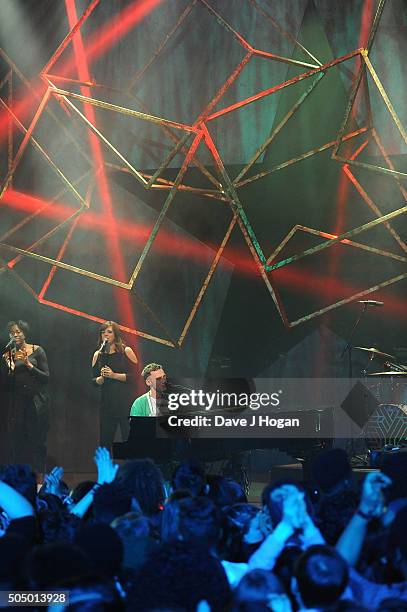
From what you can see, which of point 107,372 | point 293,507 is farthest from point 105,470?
point 107,372

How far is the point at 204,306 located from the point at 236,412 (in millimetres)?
2625

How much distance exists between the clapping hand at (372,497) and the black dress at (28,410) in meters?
6.94

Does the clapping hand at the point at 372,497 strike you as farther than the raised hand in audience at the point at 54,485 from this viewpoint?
No

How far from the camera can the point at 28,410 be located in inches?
375

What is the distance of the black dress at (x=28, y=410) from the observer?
9.35 m

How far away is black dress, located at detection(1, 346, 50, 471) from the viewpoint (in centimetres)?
935

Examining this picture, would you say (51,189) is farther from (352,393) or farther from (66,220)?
(352,393)

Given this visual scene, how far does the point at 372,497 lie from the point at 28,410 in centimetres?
727

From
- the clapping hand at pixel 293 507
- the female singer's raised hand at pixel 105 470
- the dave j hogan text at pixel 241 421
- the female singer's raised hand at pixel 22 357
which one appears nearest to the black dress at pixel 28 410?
the female singer's raised hand at pixel 22 357

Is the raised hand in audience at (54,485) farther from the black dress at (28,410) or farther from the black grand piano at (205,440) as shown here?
the black dress at (28,410)

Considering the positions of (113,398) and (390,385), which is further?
(113,398)

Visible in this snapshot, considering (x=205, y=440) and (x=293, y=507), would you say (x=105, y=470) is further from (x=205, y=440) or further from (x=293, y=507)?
(x=205, y=440)

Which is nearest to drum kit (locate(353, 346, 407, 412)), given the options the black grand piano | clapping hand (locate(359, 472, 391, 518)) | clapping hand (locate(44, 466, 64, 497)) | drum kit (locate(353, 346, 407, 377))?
drum kit (locate(353, 346, 407, 377))

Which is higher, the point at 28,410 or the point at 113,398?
the point at 113,398
